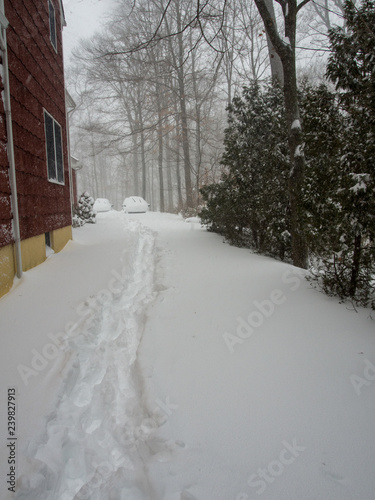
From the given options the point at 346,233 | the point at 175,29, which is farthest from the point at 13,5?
the point at 175,29

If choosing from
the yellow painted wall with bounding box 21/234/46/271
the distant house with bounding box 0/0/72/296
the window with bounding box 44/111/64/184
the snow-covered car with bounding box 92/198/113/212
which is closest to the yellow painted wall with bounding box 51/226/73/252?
the distant house with bounding box 0/0/72/296

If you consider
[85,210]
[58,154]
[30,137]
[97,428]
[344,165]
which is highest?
[58,154]

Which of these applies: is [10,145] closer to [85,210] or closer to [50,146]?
[50,146]

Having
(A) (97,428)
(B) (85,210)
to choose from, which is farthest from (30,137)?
(B) (85,210)

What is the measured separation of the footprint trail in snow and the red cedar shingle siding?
2005mm

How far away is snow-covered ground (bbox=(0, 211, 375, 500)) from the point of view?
1683 mm

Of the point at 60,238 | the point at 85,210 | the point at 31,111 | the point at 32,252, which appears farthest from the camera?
the point at 85,210

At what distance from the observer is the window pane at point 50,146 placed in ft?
20.7

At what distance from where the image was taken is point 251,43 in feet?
55.7

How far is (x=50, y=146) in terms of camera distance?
21.4ft

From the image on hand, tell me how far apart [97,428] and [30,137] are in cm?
477

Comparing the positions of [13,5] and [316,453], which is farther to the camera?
[13,5]

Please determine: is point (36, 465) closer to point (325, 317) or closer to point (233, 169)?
point (325, 317)

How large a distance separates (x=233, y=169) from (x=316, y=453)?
6.28 m
